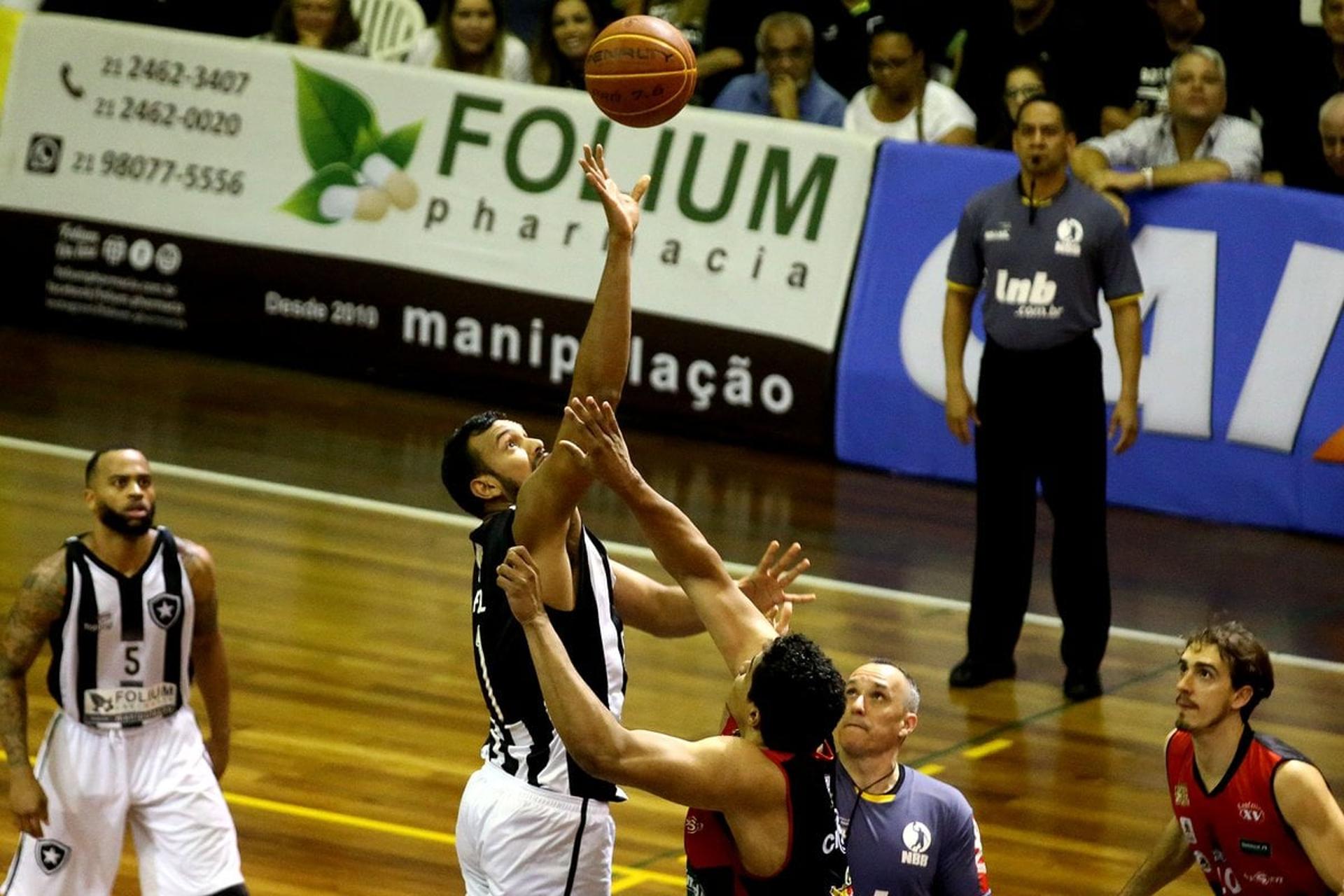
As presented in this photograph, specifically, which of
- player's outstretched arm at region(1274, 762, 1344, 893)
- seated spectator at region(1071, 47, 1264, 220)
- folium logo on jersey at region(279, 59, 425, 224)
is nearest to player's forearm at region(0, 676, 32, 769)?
player's outstretched arm at region(1274, 762, 1344, 893)

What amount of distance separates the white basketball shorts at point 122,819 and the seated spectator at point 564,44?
8.41 m

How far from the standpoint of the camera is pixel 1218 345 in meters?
12.6

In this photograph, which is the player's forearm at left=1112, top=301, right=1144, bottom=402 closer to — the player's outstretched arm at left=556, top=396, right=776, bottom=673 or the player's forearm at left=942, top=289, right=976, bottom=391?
the player's forearm at left=942, top=289, right=976, bottom=391

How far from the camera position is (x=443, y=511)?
12.6m

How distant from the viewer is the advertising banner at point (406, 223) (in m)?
14.0

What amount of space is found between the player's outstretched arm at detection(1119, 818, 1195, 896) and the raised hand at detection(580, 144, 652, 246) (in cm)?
226

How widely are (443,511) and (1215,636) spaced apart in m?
7.12

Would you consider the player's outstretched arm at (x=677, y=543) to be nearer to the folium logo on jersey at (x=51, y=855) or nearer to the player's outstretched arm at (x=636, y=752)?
the player's outstretched arm at (x=636, y=752)

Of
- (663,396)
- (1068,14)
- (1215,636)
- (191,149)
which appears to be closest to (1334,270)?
(1068,14)

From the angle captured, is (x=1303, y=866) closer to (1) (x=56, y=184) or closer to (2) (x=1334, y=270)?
(2) (x=1334, y=270)

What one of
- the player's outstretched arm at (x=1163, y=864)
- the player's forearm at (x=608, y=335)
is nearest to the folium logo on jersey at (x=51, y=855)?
the player's forearm at (x=608, y=335)

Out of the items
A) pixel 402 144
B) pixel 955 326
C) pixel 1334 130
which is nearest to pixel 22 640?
pixel 955 326

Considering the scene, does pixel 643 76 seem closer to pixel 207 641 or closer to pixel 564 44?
pixel 207 641

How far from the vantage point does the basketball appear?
276 inches
